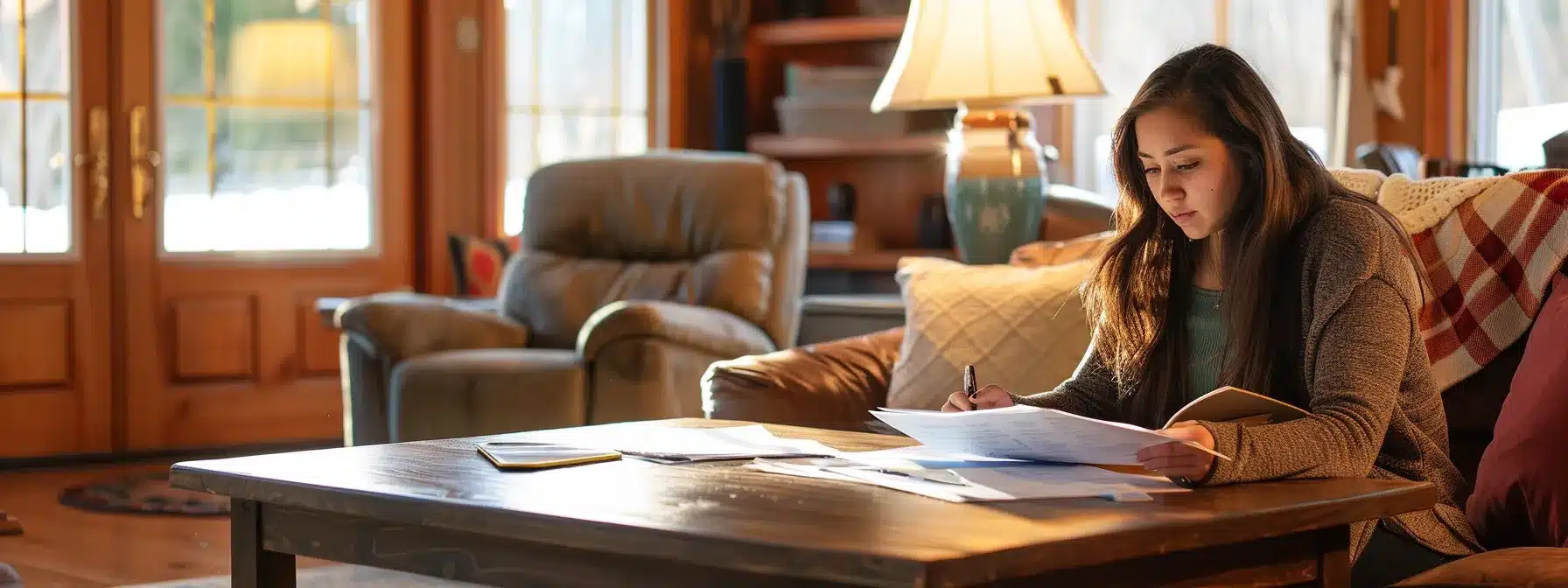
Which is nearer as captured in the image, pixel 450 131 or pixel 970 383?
pixel 970 383

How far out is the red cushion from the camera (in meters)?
1.81

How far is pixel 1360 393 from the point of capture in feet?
5.17

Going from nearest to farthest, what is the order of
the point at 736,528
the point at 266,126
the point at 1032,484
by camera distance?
1. the point at 736,528
2. the point at 1032,484
3. the point at 266,126

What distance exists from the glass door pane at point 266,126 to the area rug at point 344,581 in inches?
82.9

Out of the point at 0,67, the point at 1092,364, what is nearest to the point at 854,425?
the point at 1092,364

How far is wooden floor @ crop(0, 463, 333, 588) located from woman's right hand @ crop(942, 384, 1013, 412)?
1.92 meters

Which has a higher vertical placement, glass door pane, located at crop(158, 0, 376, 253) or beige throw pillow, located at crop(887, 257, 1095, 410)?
glass door pane, located at crop(158, 0, 376, 253)

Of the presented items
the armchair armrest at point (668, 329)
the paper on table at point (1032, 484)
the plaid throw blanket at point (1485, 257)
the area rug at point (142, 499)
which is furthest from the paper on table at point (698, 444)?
the area rug at point (142, 499)

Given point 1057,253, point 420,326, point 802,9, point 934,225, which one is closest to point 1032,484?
point 1057,253

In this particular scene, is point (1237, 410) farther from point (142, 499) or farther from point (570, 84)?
point (570, 84)

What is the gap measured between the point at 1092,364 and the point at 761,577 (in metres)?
0.82

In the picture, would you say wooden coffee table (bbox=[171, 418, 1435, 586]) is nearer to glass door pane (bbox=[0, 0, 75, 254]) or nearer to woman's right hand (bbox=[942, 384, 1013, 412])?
woman's right hand (bbox=[942, 384, 1013, 412])

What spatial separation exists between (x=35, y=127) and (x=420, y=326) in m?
1.60

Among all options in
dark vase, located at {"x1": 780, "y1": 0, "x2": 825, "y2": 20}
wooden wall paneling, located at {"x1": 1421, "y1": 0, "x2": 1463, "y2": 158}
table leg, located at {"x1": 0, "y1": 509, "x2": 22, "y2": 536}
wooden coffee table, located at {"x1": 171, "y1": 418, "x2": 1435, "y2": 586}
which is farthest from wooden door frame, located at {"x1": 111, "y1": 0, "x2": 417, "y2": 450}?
wooden coffee table, located at {"x1": 171, "y1": 418, "x2": 1435, "y2": 586}
